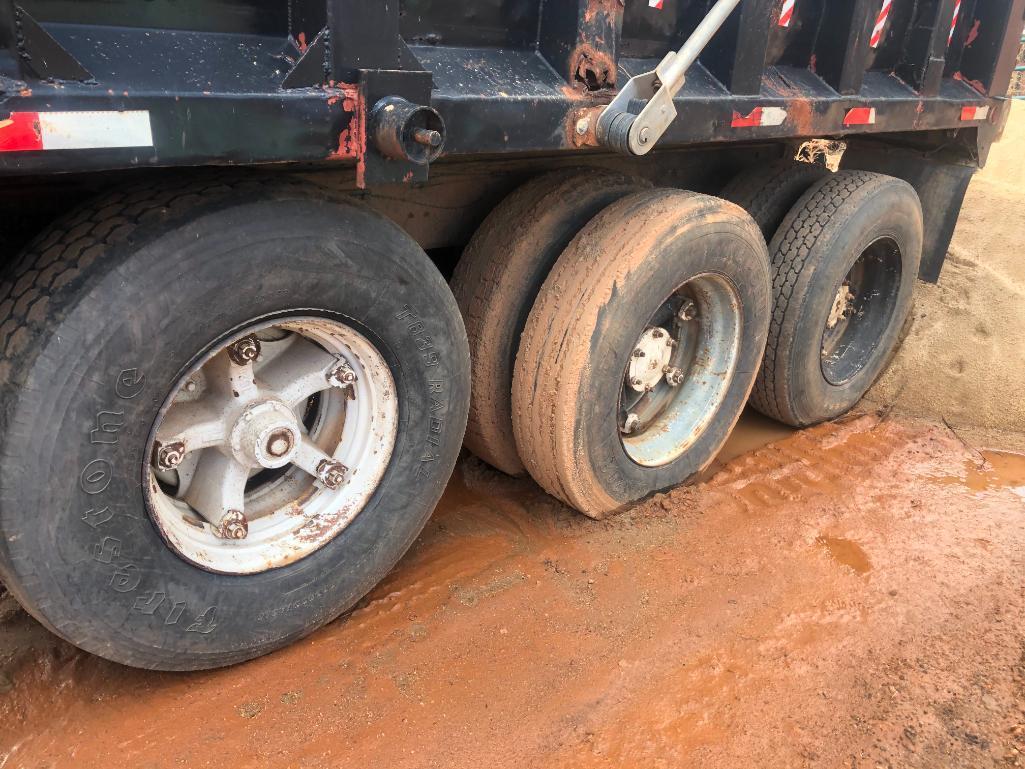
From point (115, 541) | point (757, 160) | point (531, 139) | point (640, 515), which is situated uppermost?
point (531, 139)

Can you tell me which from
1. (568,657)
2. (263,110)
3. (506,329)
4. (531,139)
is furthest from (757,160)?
(263,110)

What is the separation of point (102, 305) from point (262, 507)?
34.9 inches

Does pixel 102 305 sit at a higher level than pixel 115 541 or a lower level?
higher

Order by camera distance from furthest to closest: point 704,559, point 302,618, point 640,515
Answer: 1. point 640,515
2. point 704,559
3. point 302,618

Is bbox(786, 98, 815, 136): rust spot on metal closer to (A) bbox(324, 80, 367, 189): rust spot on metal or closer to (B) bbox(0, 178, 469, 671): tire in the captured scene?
(B) bbox(0, 178, 469, 671): tire

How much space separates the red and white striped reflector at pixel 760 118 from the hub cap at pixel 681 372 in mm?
596

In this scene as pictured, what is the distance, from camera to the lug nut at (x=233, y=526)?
2240mm

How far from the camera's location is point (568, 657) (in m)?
2.45

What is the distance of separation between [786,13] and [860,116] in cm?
55

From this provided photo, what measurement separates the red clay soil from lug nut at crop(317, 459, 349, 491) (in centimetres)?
47

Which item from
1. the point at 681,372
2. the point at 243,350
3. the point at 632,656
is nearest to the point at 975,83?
the point at 681,372

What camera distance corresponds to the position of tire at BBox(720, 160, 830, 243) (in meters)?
3.80

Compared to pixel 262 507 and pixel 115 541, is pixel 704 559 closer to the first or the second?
pixel 262 507

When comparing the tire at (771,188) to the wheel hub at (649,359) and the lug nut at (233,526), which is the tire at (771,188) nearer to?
Answer: the wheel hub at (649,359)
